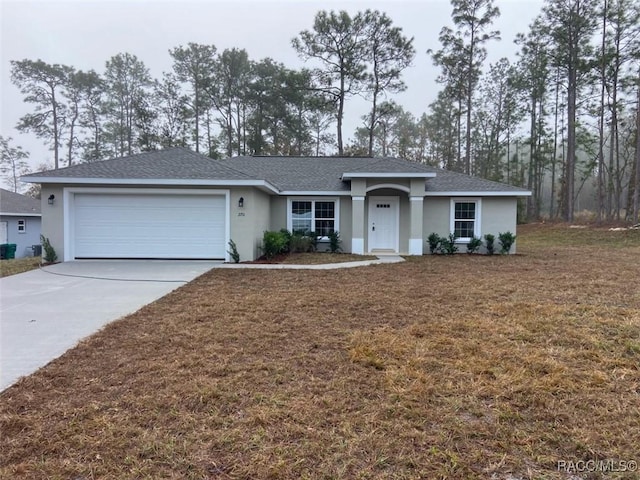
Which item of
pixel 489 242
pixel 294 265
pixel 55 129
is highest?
pixel 55 129

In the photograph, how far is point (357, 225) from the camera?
43.4 ft

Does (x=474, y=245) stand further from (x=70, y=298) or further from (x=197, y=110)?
(x=197, y=110)

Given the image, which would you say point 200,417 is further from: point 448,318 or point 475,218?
point 475,218

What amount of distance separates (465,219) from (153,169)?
11.0 m

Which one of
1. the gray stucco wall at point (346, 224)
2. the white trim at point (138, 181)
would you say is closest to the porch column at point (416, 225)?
the gray stucco wall at point (346, 224)

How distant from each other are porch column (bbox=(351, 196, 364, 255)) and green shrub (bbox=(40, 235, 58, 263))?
30.4ft

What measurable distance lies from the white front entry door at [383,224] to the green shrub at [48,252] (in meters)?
10.2

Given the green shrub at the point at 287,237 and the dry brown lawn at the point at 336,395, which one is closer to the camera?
the dry brown lawn at the point at 336,395

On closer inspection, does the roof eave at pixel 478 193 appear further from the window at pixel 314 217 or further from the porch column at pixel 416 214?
the window at pixel 314 217

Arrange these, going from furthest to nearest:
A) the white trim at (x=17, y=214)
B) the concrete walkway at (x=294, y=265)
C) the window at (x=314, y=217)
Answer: the white trim at (x=17, y=214), the window at (x=314, y=217), the concrete walkway at (x=294, y=265)

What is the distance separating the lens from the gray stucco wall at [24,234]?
2125cm

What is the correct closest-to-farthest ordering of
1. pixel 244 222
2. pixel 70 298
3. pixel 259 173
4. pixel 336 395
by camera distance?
pixel 336 395 < pixel 70 298 < pixel 244 222 < pixel 259 173

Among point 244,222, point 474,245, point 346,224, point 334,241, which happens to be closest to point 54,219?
point 244,222

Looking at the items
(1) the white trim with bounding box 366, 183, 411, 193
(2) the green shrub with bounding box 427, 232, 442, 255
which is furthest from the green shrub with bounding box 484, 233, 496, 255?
(1) the white trim with bounding box 366, 183, 411, 193
